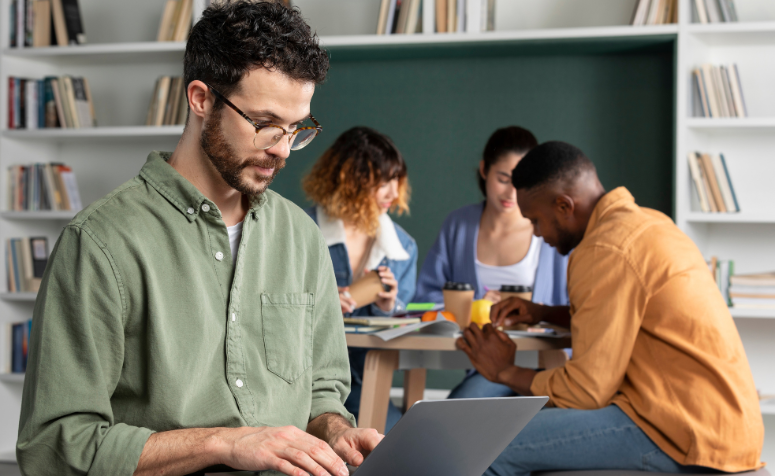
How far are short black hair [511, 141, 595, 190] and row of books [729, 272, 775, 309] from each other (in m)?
1.36

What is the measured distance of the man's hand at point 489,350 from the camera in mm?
1818

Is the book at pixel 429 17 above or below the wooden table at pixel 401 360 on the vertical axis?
above

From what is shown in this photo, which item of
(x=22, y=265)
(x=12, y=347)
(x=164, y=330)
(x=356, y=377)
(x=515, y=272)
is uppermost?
(x=164, y=330)

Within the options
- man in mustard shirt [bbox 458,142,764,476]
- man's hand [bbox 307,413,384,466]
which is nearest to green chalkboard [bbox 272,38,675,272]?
man in mustard shirt [bbox 458,142,764,476]

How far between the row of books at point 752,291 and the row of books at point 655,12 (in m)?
1.18

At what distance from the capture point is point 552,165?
78.1 inches

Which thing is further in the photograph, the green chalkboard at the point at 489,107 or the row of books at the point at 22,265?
the row of books at the point at 22,265

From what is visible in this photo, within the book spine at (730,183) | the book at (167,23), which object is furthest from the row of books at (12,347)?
the book spine at (730,183)

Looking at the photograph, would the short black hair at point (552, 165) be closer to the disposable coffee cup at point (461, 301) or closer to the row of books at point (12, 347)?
the disposable coffee cup at point (461, 301)

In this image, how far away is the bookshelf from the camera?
324 centimetres

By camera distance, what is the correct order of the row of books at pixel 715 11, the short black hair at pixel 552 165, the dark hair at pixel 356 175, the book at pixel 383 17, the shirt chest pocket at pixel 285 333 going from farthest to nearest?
the book at pixel 383 17
the row of books at pixel 715 11
the dark hair at pixel 356 175
the short black hair at pixel 552 165
the shirt chest pocket at pixel 285 333

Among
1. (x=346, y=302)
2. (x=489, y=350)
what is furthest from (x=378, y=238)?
(x=489, y=350)

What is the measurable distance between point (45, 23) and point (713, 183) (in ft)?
11.1

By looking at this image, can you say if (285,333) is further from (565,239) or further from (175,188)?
(565,239)
